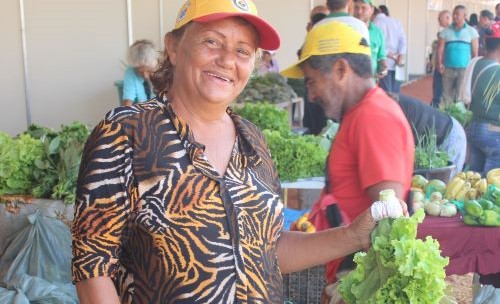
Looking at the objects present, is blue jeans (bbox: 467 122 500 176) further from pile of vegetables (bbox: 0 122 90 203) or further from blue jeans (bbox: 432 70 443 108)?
blue jeans (bbox: 432 70 443 108)

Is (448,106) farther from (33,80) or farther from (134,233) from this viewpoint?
(134,233)

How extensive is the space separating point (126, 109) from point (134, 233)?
13.8 inches

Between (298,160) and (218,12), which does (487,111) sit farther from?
(218,12)

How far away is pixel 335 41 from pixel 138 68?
4.20 metres

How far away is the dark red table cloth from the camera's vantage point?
344 centimetres

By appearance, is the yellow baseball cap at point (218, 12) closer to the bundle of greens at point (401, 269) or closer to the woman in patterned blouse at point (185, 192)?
the woman in patterned blouse at point (185, 192)

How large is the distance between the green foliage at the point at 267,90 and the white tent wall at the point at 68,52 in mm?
1553

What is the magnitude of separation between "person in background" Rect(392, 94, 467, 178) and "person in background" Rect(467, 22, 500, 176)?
905 mm

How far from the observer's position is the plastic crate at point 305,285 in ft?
13.2

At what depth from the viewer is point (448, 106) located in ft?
23.5

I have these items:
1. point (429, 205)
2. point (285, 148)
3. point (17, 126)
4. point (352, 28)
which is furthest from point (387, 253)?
point (17, 126)

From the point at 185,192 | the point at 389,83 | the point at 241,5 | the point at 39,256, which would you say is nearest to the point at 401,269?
the point at 185,192

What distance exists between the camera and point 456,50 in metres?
12.2

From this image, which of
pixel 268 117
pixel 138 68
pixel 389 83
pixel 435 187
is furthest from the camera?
pixel 389 83
